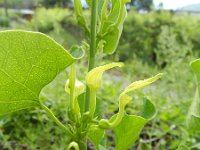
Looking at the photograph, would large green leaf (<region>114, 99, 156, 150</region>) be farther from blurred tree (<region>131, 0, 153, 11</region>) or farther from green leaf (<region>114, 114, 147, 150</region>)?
blurred tree (<region>131, 0, 153, 11</region>)

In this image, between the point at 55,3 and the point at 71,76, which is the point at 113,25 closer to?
the point at 71,76

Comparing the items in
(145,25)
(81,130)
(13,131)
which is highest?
(81,130)

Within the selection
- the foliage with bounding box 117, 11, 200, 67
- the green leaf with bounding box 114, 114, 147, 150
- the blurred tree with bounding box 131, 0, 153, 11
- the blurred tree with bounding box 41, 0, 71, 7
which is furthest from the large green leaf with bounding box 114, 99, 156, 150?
the blurred tree with bounding box 41, 0, 71, 7

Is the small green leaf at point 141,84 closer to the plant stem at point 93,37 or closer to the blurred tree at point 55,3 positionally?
the plant stem at point 93,37

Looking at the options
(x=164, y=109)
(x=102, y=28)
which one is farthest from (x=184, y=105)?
(x=102, y=28)

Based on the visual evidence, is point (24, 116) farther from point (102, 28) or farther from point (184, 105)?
point (102, 28)

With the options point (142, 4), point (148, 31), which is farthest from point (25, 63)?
point (142, 4)

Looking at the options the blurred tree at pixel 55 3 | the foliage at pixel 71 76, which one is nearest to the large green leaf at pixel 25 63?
the foliage at pixel 71 76
